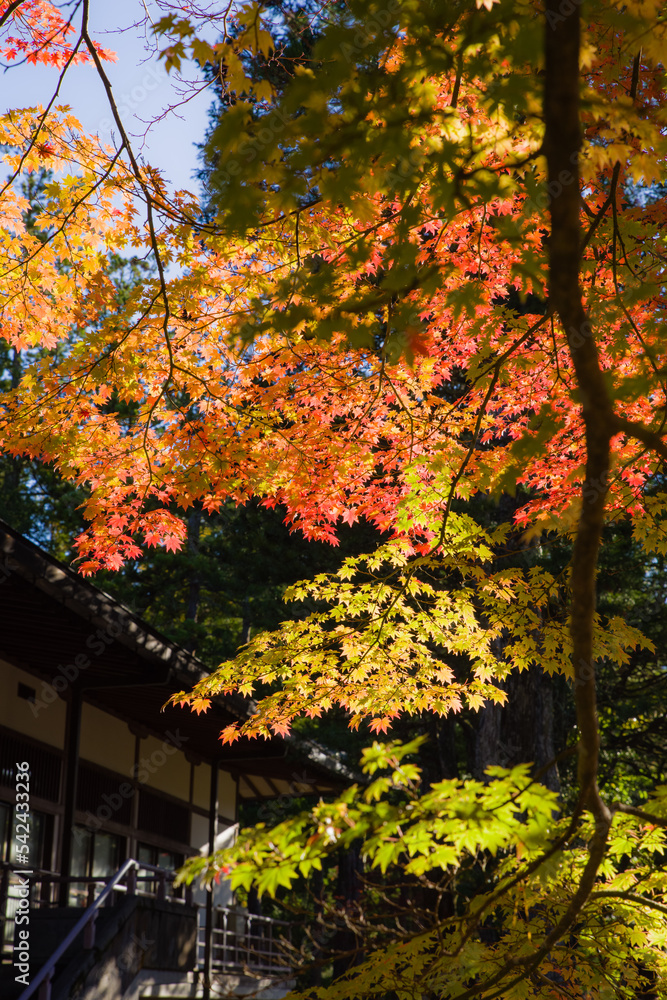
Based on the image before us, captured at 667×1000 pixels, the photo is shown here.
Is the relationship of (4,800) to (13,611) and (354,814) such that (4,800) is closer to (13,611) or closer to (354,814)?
(13,611)

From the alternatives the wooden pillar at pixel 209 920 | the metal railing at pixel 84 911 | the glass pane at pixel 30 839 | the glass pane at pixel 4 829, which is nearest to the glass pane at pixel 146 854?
the wooden pillar at pixel 209 920

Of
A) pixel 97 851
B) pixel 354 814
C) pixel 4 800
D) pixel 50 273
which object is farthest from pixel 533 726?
pixel 354 814

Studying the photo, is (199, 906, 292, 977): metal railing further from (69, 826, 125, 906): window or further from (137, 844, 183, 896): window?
(69, 826, 125, 906): window

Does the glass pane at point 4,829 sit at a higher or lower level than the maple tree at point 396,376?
lower

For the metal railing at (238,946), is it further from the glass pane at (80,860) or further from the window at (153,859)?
the glass pane at (80,860)

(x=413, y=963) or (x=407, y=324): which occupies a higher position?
(x=407, y=324)

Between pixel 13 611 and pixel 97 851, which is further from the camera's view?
pixel 97 851

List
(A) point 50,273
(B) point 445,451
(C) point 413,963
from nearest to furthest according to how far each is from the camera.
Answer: (C) point 413,963 < (B) point 445,451 < (A) point 50,273

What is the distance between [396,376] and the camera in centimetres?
607

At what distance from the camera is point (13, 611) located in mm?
7336

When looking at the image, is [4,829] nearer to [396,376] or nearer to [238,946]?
[396,376]

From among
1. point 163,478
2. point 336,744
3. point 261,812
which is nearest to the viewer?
point 163,478

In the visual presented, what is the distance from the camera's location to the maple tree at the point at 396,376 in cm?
287

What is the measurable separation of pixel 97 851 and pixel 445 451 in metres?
7.93
